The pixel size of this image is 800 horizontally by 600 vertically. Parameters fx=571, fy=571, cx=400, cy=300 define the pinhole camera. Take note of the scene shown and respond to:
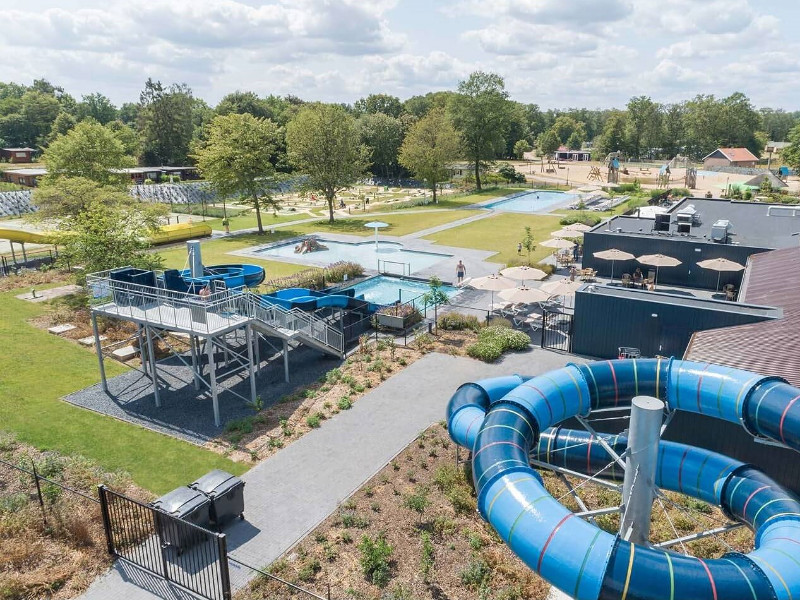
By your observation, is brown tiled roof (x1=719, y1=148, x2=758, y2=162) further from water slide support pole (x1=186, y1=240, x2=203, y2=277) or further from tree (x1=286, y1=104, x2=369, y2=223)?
water slide support pole (x1=186, y1=240, x2=203, y2=277)

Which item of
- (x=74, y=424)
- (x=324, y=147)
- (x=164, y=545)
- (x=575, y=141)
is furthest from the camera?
(x=575, y=141)

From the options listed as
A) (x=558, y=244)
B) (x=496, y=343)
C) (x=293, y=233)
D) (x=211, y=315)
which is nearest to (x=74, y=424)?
(x=211, y=315)

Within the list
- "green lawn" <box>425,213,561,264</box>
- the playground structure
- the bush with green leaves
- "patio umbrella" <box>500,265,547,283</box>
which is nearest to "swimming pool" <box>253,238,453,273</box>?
"green lawn" <box>425,213,561,264</box>

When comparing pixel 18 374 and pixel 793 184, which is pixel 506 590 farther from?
pixel 793 184

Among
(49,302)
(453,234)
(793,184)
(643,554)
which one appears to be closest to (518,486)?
(643,554)

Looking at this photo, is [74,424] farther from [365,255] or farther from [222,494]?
[365,255]

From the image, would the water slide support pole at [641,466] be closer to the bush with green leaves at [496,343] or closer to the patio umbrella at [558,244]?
the bush with green leaves at [496,343]
